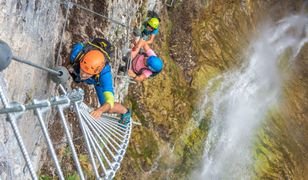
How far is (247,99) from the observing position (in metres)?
16.0

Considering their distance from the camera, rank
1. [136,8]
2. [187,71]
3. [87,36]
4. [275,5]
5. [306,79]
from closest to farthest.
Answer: [87,36]
[136,8]
[187,71]
[306,79]
[275,5]

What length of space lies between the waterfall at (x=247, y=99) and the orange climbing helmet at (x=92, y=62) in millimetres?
8105

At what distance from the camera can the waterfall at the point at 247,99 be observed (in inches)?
558

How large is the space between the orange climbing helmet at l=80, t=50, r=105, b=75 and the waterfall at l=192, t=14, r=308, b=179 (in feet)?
26.6

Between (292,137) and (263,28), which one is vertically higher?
(263,28)

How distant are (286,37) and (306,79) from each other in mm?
2633

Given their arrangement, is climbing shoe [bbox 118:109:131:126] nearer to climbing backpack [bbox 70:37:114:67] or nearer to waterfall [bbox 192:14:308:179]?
climbing backpack [bbox 70:37:114:67]

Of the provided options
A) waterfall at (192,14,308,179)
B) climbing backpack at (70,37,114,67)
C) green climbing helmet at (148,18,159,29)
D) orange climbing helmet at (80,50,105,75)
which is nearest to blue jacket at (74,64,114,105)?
climbing backpack at (70,37,114,67)

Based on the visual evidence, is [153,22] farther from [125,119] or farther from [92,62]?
[92,62]

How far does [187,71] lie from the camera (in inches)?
548

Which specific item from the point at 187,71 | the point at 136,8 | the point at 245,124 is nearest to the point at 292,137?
the point at 245,124

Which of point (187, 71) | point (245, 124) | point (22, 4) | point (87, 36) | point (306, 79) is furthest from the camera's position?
point (306, 79)

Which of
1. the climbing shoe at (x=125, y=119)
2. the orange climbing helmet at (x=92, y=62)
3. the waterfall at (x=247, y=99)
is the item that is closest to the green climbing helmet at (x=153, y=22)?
the climbing shoe at (x=125, y=119)

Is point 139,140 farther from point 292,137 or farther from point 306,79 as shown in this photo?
point 306,79
